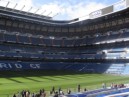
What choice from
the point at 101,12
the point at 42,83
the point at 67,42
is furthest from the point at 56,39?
the point at 42,83

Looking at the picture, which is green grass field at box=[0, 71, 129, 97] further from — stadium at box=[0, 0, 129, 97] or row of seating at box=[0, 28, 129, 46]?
row of seating at box=[0, 28, 129, 46]

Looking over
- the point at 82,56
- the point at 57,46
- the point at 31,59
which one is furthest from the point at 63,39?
the point at 31,59

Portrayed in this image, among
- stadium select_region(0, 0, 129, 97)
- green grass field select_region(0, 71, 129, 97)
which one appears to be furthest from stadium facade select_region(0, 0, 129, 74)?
green grass field select_region(0, 71, 129, 97)

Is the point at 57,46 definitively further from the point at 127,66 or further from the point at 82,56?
the point at 127,66

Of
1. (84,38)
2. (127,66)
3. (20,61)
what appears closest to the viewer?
(127,66)

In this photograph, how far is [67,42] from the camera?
8888 centimetres

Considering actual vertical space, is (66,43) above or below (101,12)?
below

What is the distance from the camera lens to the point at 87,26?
8712 centimetres

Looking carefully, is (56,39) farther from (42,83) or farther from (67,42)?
(42,83)

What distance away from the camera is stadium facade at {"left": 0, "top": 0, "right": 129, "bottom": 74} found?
70.1m

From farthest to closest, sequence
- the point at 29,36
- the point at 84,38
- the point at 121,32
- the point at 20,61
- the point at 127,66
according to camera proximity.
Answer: the point at 84,38
the point at 29,36
the point at 121,32
the point at 20,61
the point at 127,66

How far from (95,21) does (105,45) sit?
8.59m

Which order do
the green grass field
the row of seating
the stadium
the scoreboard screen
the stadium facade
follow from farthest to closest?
the row of seating < the stadium facade < the stadium < the scoreboard screen < the green grass field

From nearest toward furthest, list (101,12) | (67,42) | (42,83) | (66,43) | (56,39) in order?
(42,83) → (101,12) → (56,39) → (66,43) → (67,42)
